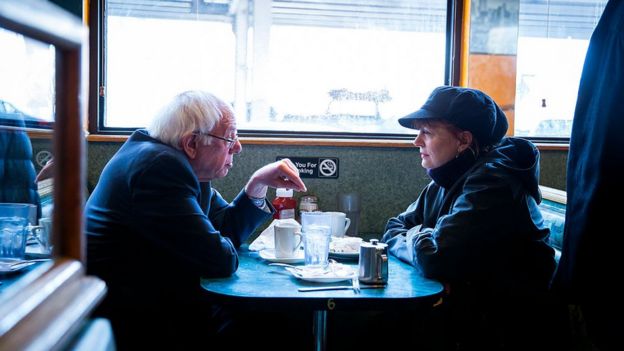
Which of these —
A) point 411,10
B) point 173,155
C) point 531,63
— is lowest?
point 173,155

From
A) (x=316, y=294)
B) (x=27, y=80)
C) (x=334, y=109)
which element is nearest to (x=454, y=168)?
(x=316, y=294)

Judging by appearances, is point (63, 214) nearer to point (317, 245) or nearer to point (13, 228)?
point (13, 228)

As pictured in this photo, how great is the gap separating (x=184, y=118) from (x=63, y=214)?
1380 millimetres

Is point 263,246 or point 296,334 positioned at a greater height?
point 263,246

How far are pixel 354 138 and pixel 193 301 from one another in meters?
1.37

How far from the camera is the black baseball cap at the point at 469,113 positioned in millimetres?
2109

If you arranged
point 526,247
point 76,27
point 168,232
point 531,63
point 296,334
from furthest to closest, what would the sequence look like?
1. point 531,63
2. point 296,334
3. point 526,247
4. point 168,232
5. point 76,27

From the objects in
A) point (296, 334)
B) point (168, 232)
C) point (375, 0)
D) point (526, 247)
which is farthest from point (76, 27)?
point (375, 0)

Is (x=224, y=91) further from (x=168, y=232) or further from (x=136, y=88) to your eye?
(x=168, y=232)

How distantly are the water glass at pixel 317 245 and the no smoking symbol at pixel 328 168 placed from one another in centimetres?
102

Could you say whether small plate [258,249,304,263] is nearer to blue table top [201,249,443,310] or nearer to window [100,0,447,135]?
blue table top [201,249,443,310]

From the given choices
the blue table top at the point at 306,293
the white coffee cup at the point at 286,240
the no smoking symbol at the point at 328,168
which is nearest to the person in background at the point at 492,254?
the blue table top at the point at 306,293

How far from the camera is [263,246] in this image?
2199mm

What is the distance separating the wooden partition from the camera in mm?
547
